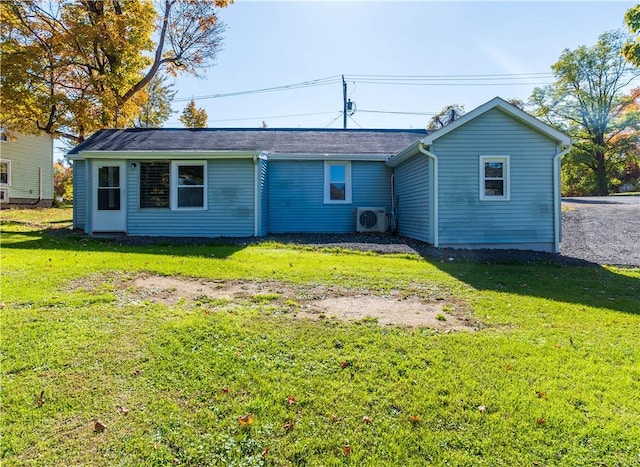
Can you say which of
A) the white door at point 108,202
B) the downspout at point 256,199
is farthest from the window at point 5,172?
the downspout at point 256,199

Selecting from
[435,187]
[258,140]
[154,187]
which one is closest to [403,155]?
[435,187]

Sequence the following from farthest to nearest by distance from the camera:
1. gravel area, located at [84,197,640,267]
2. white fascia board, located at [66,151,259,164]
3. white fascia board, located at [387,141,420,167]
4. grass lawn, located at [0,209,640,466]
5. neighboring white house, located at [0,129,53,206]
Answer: neighboring white house, located at [0,129,53,206]
white fascia board, located at [66,151,259,164]
white fascia board, located at [387,141,420,167]
gravel area, located at [84,197,640,267]
grass lawn, located at [0,209,640,466]

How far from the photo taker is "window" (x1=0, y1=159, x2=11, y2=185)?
71.4 feet

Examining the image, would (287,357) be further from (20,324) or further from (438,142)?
(438,142)

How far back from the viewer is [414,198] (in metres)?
11.3

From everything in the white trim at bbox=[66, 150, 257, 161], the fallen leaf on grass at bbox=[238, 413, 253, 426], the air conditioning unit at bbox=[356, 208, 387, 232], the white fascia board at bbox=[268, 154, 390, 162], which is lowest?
the fallen leaf on grass at bbox=[238, 413, 253, 426]

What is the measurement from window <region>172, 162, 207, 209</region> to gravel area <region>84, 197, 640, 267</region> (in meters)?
1.34

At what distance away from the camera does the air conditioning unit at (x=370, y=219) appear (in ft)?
41.7

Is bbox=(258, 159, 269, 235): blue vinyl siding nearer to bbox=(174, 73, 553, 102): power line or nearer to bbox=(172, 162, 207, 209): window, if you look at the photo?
bbox=(172, 162, 207, 209): window

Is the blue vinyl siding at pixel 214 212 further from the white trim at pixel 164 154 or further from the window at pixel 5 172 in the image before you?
the window at pixel 5 172

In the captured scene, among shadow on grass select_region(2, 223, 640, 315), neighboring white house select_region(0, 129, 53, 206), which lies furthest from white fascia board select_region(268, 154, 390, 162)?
neighboring white house select_region(0, 129, 53, 206)

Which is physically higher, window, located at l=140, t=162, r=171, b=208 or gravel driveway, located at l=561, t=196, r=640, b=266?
window, located at l=140, t=162, r=171, b=208

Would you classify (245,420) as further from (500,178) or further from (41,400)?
(500,178)

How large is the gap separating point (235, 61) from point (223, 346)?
16276 millimetres
